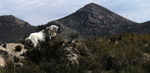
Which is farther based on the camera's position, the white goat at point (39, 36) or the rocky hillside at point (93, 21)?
the rocky hillside at point (93, 21)

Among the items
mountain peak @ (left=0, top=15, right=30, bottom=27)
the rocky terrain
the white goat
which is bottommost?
the rocky terrain

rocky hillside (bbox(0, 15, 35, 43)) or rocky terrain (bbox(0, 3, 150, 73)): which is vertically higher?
rocky hillside (bbox(0, 15, 35, 43))

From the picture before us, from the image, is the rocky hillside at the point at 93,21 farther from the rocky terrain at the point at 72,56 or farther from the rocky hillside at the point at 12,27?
the rocky terrain at the point at 72,56

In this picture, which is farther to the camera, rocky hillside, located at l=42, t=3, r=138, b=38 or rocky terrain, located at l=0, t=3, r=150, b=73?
rocky hillside, located at l=42, t=3, r=138, b=38

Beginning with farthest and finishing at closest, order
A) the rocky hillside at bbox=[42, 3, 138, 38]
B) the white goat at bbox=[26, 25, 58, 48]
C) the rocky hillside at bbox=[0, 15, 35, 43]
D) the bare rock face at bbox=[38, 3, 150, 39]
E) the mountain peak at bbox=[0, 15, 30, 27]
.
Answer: the rocky hillside at bbox=[42, 3, 138, 38] < the bare rock face at bbox=[38, 3, 150, 39] < the mountain peak at bbox=[0, 15, 30, 27] < the rocky hillside at bbox=[0, 15, 35, 43] < the white goat at bbox=[26, 25, 58, 48]

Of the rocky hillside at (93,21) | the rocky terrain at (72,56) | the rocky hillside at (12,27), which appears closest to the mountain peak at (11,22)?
the rocky hillside at (12,27)

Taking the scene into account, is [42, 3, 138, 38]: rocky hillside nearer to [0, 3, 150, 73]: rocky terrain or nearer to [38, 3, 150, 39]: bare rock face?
[38, 3, 150, 39]: bare rock face

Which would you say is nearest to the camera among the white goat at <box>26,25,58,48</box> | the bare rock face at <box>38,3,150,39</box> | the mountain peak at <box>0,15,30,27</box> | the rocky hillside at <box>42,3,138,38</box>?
the white goat at <box>26,25,58,48</box>

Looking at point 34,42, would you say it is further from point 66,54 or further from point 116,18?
point 116,18

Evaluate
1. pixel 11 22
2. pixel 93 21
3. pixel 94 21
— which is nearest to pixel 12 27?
pixel 11 22

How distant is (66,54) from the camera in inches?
754

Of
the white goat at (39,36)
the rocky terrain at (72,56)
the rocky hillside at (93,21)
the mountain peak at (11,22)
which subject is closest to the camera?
the rocky terrain at (72,56)

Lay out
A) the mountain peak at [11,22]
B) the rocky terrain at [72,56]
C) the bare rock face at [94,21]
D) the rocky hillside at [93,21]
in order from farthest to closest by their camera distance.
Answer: the rocky hillside at [93,21]
the bare rock face at [94,21]
the mountain peak at [11,22]
the rocky terrain at [72,56]

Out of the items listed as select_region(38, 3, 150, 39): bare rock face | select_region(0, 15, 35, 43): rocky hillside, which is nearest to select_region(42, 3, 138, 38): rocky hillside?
select_region(38, 3, 150, 39): bare rock face
